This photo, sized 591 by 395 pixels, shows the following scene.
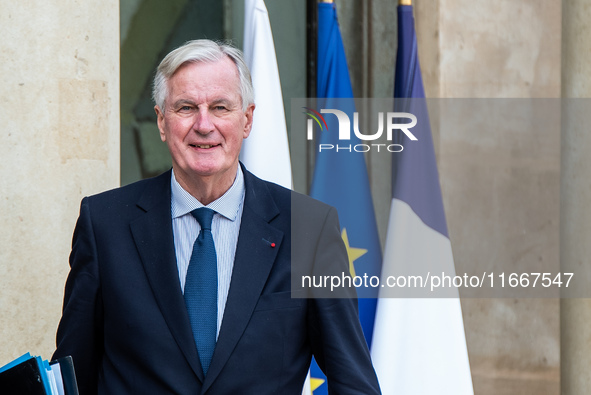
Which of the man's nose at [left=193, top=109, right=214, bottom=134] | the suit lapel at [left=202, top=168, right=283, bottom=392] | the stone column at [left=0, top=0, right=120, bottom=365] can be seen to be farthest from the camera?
the stone column at [left=0, top=0, right=120, bottom=365]

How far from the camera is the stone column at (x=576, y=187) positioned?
4879mm

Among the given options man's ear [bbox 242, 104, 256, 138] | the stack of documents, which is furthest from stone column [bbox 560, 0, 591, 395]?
the stack of documents

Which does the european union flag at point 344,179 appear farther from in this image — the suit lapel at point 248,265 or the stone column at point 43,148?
the suit lapel at point 248,265

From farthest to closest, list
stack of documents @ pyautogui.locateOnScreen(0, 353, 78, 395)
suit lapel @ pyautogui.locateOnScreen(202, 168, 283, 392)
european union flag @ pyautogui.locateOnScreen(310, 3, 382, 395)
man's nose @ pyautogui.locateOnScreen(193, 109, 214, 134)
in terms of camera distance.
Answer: european union flag @ pyautogui.locateOnScreen(310, 3, 382, 395) < man's nose @ pyautogui.locateOnScreen(193, 109, 214, 134) < suit lapel @ pyautogui.locateOnScreen(202, 168, 283, 392) < stack of documents @ pyautogui.locateOnScreen(0, 353, 78, 395)

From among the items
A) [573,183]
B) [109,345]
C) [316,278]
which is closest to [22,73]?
[109,345]

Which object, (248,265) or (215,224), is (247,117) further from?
(248,265)

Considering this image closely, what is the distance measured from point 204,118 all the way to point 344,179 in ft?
6.32

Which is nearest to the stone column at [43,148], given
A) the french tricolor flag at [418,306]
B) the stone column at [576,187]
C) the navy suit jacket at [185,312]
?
the navy suit jacket at [185,312]

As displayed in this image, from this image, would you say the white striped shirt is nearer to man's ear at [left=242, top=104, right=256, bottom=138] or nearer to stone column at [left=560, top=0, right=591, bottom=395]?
man's ear at [left=242, top=104, right=256, bottom=138]

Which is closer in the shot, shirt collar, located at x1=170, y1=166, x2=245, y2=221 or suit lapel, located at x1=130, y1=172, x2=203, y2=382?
suit lapel, located at x1=130, y1=172, x2=203, y2=382

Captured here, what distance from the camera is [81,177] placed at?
361 centimetres

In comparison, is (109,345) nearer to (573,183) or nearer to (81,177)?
(81,177)

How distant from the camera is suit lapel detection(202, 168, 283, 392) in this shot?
7.70 feet

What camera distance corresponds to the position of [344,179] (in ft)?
14.3
